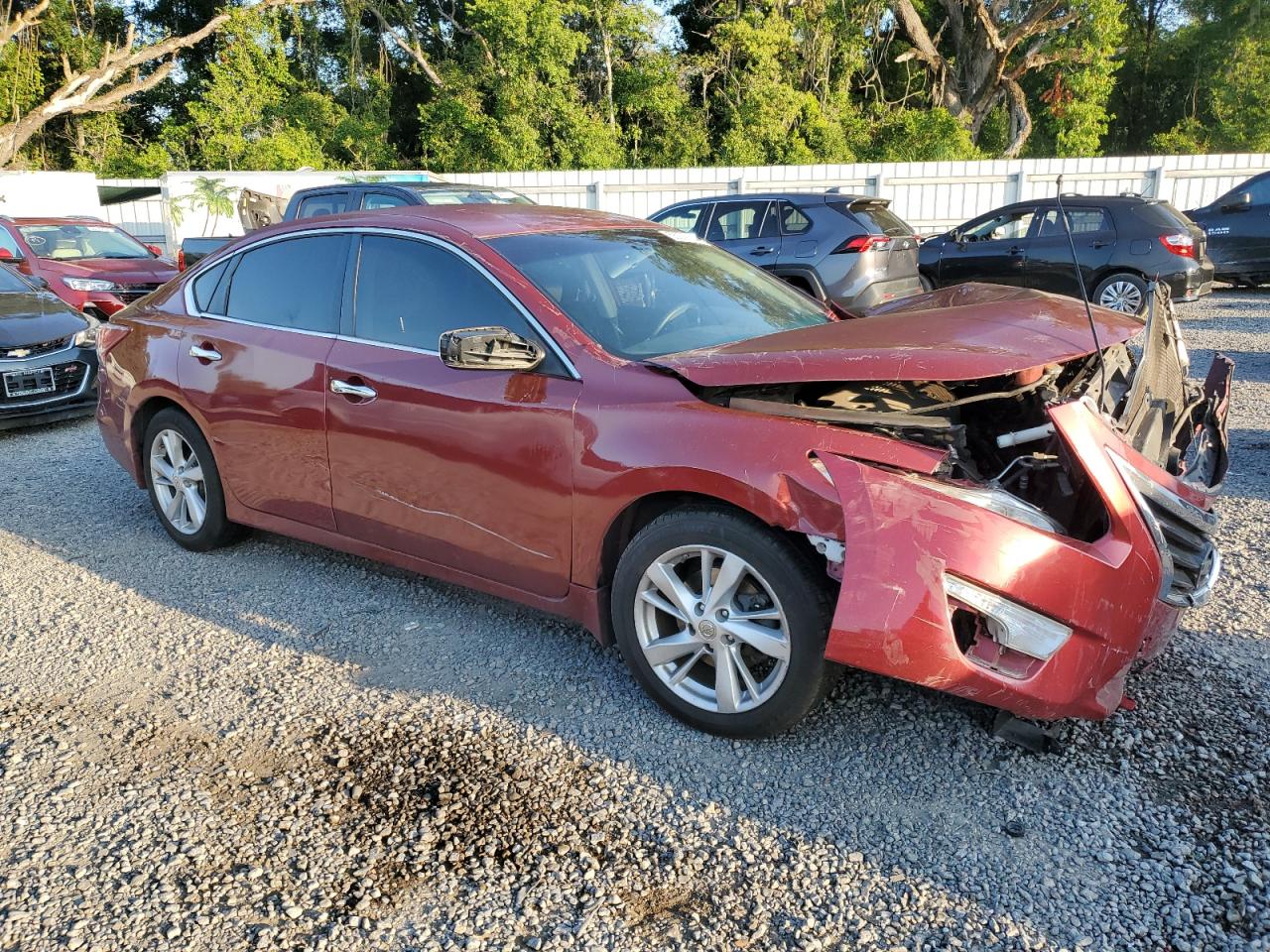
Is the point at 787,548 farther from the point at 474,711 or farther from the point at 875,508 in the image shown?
the point at 474,711

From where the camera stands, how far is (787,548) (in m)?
2.85

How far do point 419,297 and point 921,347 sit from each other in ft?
6.53

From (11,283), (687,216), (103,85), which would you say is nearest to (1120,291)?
(687,216)

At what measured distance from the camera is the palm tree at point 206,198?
758 inches

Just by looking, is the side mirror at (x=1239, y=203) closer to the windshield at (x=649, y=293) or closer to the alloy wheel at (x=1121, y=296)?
the alloy wheel at (x=1121, y=296)

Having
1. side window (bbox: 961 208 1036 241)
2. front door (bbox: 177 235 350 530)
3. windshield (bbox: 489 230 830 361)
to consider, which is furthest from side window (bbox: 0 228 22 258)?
side window (bbox: 961 208 1036 241)

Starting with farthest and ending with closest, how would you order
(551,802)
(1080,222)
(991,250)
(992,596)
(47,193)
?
(47,193) → (991,250) → (1080,222) → (551,802) → (992,596)

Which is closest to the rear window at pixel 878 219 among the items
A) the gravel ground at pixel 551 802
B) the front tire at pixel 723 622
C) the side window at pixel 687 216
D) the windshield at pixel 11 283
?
the side window at pixel 687 216

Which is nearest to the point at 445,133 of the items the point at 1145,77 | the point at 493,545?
the point at 1145,77

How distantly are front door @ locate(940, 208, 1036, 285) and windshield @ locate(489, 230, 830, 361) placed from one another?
30.7ft

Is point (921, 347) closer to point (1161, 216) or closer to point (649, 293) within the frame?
point (649, 293)

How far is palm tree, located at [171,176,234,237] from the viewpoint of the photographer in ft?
63.2

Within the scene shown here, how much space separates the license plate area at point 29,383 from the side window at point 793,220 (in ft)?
23.4

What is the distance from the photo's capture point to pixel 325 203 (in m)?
10.3
